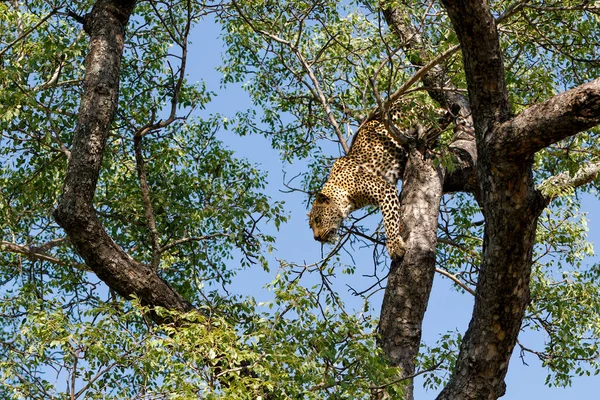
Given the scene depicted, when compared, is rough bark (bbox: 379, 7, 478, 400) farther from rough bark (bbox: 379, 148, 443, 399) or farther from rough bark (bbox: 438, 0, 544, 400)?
rough bark (bbox: 438, 0, 544, 400)

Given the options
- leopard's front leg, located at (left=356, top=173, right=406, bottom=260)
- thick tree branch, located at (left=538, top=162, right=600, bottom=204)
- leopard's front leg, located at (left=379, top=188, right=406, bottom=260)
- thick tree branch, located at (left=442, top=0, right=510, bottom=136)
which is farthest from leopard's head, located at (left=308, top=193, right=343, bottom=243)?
thick tree branch, located at (left=442, top=0, right=510, bottom=136)

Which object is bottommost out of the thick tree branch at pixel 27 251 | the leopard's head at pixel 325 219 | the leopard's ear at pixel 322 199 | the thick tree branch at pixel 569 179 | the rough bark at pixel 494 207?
the rough bark at pixel 494 207

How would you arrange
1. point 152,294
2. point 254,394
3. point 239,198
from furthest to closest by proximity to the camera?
point 239,198 < point 152,294 < point 254,394

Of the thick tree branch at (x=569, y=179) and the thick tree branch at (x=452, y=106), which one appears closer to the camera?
the thick tree branch at (x=569, y=179)

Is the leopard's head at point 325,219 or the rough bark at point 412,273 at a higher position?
the leopard's head at point 325,219

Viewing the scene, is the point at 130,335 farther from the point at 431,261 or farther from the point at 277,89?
the point at 277,89

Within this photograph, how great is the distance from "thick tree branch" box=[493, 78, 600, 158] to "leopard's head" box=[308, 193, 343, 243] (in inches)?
176

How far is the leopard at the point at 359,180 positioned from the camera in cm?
960

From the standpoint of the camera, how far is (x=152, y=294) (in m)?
7.78

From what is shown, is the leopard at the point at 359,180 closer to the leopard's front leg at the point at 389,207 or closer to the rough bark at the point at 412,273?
the leopard's front leg at the point at 389,207

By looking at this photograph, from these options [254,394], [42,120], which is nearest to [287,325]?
[254,394]

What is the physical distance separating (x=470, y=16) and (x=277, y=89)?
20.3 feet

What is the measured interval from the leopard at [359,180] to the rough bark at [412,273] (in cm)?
77

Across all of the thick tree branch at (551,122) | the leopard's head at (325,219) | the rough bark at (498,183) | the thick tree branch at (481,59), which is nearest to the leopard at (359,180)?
the leopard's head at (325,219)
